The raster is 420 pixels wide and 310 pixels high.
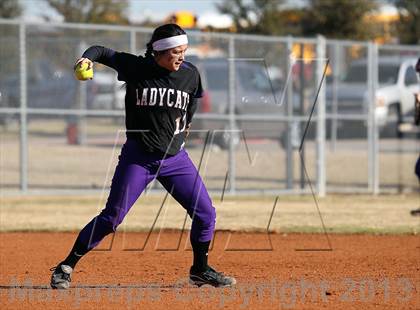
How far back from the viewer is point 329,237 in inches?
488

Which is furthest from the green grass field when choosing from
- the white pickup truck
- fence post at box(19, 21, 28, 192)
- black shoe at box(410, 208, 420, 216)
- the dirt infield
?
the white pickup truck

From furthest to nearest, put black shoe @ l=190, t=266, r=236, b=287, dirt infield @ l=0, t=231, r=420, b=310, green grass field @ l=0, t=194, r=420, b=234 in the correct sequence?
1. green grass field @ l=0, t=194, r=420, b=234
2. black shoe @ l=190, t=266, r=236, b=287
3. dirt infield @ l=0, t=231, r=420, b=310

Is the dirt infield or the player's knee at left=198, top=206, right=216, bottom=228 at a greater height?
the player's knee at left=198, top=206, right=216, bottom=228

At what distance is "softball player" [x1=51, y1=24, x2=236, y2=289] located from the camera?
314 inches

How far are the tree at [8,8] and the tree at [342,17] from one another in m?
9.38

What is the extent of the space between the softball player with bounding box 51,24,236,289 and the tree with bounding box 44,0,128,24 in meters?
19.0

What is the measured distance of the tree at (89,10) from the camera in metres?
26.8

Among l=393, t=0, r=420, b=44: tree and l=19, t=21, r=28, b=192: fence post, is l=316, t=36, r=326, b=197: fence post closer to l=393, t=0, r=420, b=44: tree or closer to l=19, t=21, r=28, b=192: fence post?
l=19, t=21, r=28, b=192: fence post

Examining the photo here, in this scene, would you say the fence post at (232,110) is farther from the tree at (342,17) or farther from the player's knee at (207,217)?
the tree at (342,17)

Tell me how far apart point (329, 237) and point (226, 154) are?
5757 millimetres

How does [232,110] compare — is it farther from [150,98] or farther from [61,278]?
[61,278]

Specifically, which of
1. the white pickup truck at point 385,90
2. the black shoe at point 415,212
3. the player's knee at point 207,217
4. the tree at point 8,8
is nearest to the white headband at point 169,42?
the player's knee at point 207,217

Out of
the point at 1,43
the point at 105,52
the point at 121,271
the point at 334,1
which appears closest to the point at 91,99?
the point at 1,43

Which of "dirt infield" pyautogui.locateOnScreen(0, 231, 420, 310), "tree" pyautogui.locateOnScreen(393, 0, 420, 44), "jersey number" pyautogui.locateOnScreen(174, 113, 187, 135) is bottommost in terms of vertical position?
"dirt infield" pyautogui.locateOnScreen(0, 231, 420, 310)
